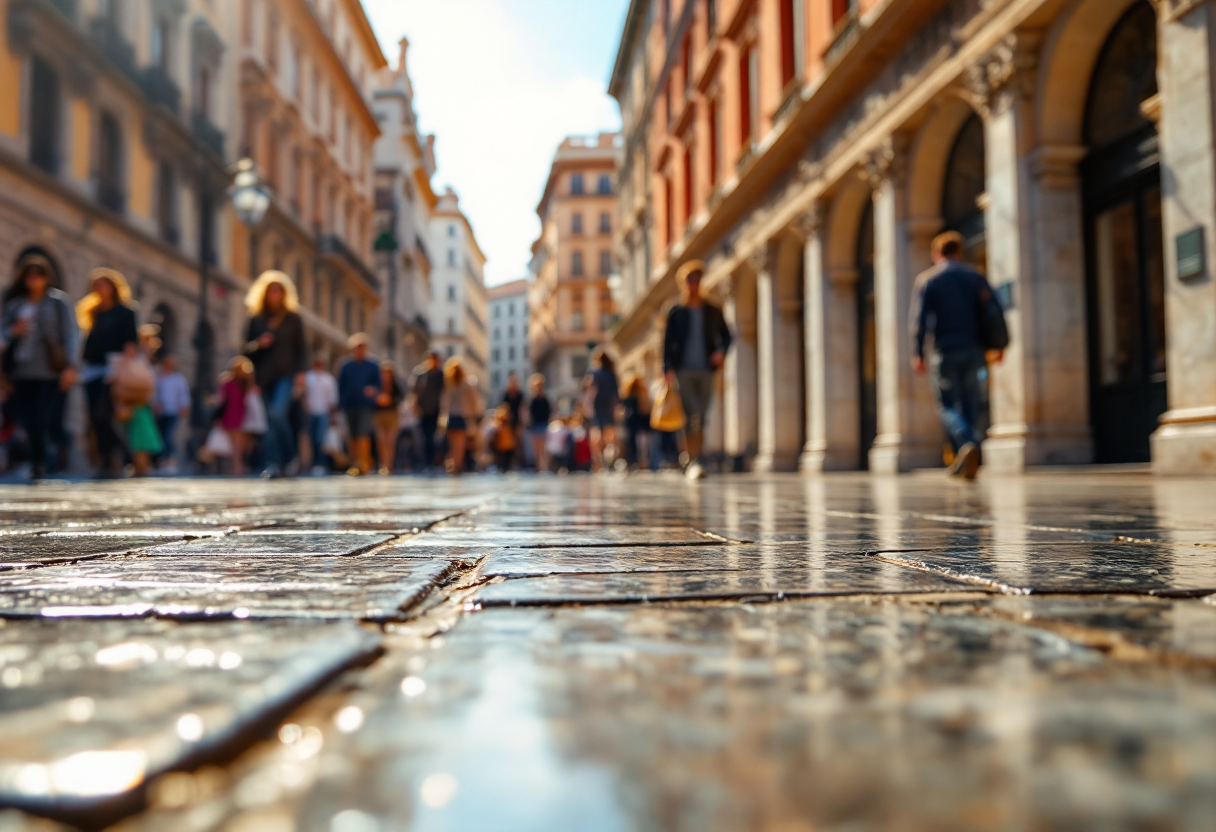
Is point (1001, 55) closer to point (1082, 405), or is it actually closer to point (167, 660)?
point (1082, 405)

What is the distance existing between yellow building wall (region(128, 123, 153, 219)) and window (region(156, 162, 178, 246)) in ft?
1.77

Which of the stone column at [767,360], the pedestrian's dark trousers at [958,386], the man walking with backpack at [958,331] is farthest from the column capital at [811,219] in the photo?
the pedestrian's dark trousers at [958,386]

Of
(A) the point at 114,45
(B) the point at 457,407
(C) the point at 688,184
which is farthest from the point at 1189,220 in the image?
(A) the point at 114,45

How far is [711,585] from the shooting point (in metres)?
1.38

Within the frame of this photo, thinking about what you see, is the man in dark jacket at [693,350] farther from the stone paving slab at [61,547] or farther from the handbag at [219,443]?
the handbag at [219,443]

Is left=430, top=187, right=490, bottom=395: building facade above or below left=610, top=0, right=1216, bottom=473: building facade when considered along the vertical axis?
above

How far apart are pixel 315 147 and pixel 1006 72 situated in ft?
104

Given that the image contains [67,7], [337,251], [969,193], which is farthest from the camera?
[337,251]

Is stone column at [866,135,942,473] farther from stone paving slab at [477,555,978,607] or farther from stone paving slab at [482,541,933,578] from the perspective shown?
stone paving slab at [477,555,978,607]

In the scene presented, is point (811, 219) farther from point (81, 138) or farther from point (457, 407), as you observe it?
point (81, 138)

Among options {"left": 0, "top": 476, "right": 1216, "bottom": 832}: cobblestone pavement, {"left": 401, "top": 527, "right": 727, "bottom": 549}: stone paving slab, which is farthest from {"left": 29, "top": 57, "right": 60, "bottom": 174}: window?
{"left": 0, "top": 476, "right": 1216, "bottom": 832}: cobblestone pavement

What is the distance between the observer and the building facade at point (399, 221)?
53356 mm

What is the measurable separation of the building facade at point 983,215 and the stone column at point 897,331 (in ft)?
0.10

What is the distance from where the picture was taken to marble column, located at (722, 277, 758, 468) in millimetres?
19688
